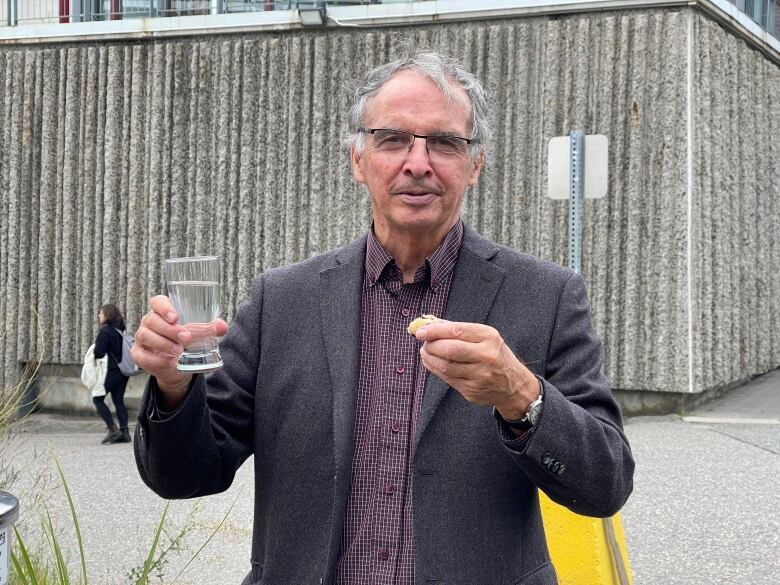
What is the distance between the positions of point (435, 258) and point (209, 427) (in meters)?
0.68

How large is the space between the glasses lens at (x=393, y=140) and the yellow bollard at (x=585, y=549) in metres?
2.09

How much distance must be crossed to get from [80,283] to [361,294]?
10063 millimetres

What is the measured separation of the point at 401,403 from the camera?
7.38ft

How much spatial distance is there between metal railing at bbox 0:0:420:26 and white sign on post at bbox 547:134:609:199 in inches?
192

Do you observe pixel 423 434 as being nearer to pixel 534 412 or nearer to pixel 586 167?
pixel 534 412

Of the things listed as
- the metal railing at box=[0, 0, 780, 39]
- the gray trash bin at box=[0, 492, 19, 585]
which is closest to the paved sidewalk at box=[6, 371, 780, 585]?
the gray trash bin at box=[0, 492, 19, 585]

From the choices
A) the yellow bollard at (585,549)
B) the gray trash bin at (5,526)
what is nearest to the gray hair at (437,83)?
the gray trash bin at (5,526)

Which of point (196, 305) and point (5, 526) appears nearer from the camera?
point (196, 305)

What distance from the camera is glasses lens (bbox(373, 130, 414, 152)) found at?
2.32 m

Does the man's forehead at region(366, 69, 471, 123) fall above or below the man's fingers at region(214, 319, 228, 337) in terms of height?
above

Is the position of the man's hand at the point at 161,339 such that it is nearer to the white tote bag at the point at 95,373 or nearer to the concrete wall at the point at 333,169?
the concrete wall at the point at 333,169

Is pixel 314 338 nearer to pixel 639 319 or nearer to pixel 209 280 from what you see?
pixel 209 280

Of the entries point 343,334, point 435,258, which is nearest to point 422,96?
point 435,258

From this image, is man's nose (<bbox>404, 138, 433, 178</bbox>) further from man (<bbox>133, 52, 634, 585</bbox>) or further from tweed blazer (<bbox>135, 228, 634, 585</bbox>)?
tweed blazer (<bbox>135, 228, 634, 585</bbox>)
